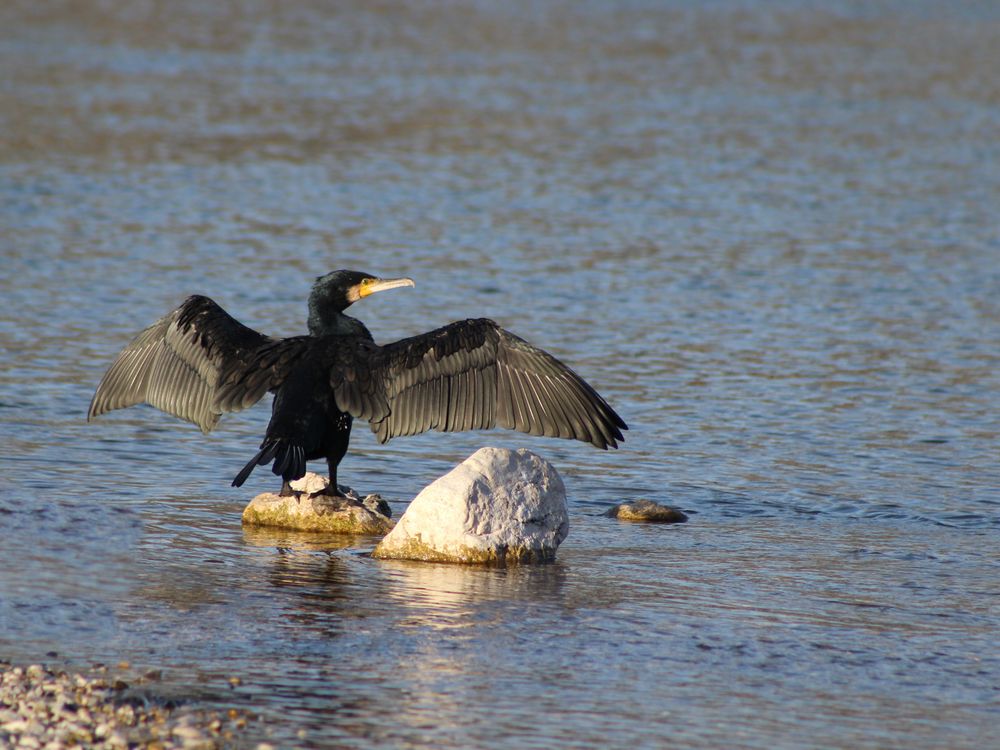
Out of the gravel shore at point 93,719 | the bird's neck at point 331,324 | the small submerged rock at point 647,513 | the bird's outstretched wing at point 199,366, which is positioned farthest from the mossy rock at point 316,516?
the gravel shore at point 93,719

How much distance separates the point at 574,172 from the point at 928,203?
5.13 meters

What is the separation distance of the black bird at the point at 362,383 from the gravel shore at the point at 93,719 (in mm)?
2646

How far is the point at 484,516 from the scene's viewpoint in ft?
27.9

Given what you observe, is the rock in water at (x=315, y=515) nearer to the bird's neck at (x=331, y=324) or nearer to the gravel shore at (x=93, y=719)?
the bird's neck at (x=331, y=324)

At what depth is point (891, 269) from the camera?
17.9 metres

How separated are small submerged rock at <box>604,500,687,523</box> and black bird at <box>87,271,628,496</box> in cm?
99

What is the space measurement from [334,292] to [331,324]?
0.61 ft

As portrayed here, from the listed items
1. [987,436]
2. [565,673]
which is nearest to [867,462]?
[987,436]

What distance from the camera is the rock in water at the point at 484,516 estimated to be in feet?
27.7

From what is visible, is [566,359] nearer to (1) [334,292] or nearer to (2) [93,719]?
(1) [334,292]

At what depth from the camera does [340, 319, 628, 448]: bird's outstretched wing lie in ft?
29.4

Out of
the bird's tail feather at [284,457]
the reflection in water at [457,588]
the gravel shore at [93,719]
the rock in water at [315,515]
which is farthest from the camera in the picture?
the rock in water at [315,515]

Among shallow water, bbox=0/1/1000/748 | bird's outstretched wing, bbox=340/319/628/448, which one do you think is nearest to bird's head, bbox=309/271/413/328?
bird's outstretched wing, bbox=340/319/628/448

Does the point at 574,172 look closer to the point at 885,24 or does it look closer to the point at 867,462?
the point at 867,462
